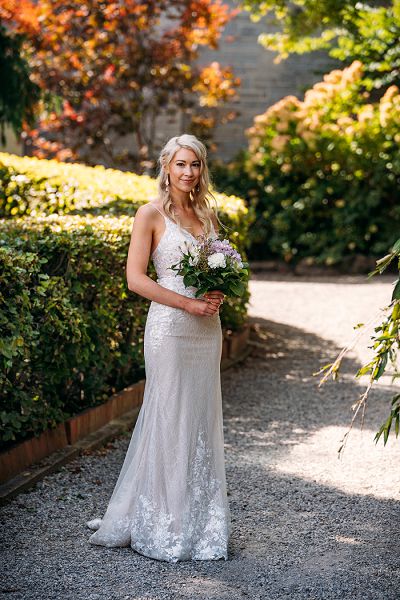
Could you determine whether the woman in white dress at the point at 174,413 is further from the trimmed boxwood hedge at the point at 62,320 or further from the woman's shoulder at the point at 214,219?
the trimmed boxwood hedge at the point at 62,320

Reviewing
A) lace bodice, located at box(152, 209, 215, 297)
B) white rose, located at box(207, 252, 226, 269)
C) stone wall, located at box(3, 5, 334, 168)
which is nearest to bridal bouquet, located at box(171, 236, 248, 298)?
white rose, located at box(207, 252, 226, 269)

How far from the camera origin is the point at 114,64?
50.0 ft

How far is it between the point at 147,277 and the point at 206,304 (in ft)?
0.99

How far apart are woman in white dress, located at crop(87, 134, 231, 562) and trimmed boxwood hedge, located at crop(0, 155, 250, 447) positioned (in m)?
0.82

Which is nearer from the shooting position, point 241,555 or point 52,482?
point 241,555

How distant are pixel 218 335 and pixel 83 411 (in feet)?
6.65

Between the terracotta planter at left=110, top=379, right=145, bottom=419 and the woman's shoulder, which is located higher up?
the woman's shoulder

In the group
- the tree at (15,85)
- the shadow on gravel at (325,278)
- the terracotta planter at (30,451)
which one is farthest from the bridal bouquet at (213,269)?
the shadow on gravel at (325,278)

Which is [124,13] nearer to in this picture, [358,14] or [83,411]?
[358,14]

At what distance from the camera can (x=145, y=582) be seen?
419 centimetres

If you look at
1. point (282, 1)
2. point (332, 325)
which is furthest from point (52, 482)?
point (282, 1)

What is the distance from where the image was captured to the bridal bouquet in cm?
440

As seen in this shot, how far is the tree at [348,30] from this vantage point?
16.0m

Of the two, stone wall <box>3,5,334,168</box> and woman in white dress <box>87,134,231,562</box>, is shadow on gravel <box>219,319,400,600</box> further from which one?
stone wall <box>3,5,334,168</box>
